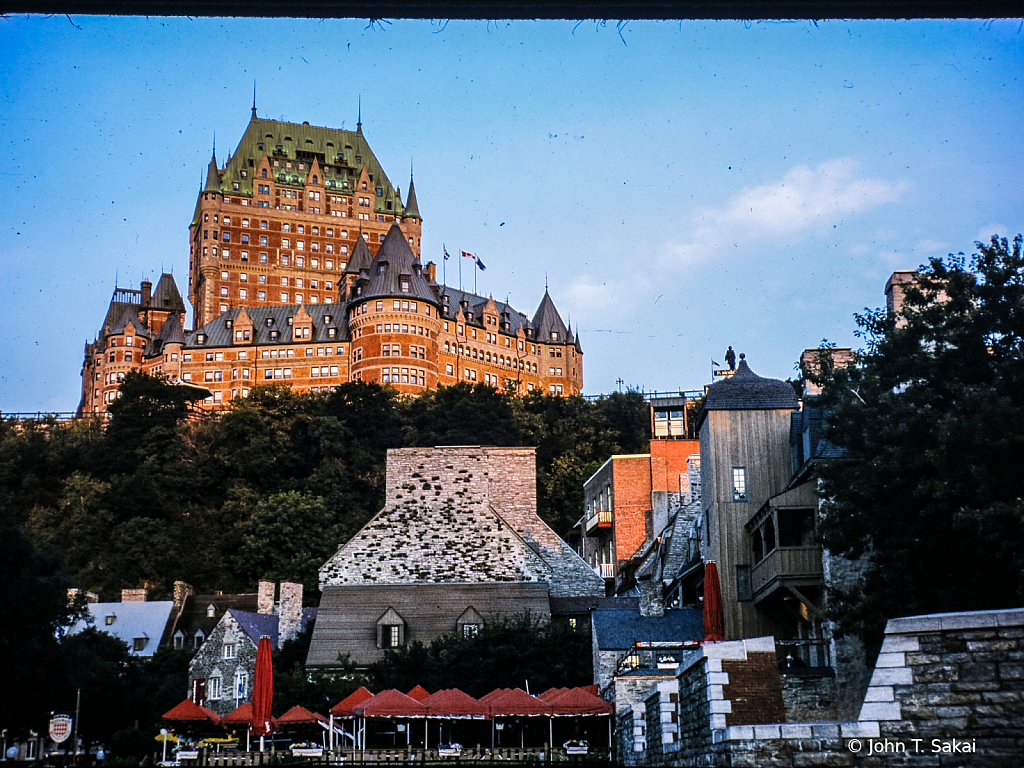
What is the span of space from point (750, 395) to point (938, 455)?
12.5 meters

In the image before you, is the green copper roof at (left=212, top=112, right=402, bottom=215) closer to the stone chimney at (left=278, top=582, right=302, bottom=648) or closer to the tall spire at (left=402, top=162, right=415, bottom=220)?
the tall spire at (left=402, top=162, right=415, bottom=220)


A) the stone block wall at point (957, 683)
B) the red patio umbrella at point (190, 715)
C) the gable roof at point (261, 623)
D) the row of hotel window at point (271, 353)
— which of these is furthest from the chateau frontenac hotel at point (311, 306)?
the stone block wall at point (957, 683)

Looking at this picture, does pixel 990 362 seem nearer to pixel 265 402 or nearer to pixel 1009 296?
pixel 1009 296

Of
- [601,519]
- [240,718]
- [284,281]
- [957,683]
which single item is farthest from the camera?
[284,281]

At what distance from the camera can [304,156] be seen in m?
160

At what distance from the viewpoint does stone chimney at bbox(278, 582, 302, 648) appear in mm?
53438

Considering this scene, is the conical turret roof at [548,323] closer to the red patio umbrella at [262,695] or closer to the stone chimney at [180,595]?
the stone chimney at [180,595]

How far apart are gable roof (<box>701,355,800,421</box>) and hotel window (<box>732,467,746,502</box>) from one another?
1835 mm

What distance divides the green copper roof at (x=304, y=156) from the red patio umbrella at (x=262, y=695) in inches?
4842

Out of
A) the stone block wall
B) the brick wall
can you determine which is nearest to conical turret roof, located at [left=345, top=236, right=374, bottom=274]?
the brick wall

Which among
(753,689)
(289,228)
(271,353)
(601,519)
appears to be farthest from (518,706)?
(289,228)

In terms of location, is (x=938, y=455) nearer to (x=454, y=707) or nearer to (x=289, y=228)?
(x=454, y=707)

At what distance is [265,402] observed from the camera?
9706 centimetres

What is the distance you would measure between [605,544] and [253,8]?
210 feet
